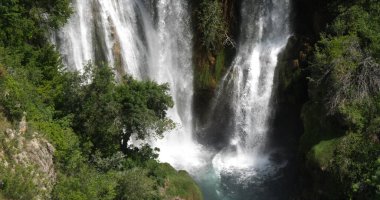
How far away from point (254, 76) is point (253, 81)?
260mm

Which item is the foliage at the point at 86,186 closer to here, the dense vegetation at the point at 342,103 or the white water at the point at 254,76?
the dense vegetation at the point at 342,103

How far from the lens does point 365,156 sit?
16906 millimetres

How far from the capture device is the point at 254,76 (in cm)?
2539

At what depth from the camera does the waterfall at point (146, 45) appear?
22.7 metres

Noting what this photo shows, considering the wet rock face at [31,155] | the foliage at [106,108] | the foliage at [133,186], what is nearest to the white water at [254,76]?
the foliage at [106,108]

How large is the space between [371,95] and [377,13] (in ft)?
14.3

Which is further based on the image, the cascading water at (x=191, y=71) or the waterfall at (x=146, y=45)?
the cascading water at (x=191, y=71)

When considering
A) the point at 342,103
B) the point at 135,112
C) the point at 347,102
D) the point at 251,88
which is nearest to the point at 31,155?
the point at 135,112

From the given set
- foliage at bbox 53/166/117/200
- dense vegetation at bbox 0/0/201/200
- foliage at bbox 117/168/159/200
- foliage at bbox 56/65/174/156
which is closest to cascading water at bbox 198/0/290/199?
dense vegetation at bbox 0/0/201/200

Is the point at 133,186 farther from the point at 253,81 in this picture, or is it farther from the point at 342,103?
the point at 253,81

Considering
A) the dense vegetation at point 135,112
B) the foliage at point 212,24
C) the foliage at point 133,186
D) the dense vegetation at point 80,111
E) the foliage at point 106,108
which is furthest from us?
the foliage at point 212,24

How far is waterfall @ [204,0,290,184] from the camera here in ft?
82.5

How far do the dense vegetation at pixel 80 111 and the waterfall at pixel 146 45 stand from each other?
9.69ft

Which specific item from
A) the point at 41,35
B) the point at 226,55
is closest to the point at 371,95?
the point at 226,55
